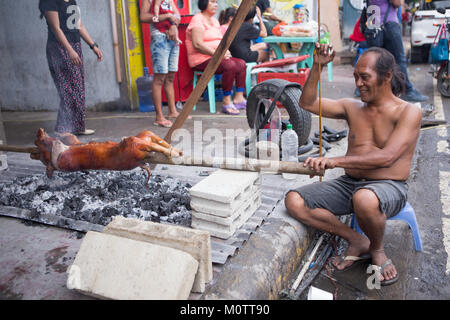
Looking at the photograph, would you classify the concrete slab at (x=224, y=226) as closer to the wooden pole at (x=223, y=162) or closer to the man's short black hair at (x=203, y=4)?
the wooden pole at (x=223, y=162)

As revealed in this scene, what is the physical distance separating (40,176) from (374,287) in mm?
3500

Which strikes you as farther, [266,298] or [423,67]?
[423,67]

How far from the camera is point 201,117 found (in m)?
7.32

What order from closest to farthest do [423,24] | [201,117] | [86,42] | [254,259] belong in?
[254,259] < [86,42] < [201,117] < [423,24]

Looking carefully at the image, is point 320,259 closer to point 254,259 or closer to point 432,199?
point 254,259

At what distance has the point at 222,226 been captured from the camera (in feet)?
9.88

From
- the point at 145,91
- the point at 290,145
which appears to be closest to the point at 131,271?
the point at 290,145

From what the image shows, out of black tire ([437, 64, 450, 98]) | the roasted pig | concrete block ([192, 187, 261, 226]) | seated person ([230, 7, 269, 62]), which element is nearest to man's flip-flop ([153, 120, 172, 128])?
seated person ([230, 7, 269, 62])

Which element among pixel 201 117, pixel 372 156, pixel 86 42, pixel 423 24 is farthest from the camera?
pixel 423 24

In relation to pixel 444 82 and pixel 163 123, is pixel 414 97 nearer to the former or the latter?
pixel 444 82

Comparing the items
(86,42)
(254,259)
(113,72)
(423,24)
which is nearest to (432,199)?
(254,259)

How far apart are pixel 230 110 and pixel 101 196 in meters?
4.00

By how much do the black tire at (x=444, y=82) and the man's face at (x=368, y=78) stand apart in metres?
6.05

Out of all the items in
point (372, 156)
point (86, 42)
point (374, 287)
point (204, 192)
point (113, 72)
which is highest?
point (86, 42)
